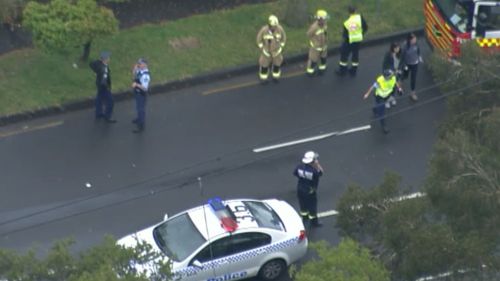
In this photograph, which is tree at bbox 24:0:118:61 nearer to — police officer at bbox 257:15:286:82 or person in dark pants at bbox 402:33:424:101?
police officer at bbox 257:15:286:82

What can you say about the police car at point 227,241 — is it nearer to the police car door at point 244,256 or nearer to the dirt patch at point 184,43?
the police car door at point 244,256

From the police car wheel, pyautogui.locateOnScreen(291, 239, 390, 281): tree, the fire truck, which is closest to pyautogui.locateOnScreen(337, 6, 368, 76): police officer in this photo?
the fire truck

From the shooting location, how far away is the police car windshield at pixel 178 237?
16250 millimetres

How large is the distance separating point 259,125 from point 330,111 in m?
1.46

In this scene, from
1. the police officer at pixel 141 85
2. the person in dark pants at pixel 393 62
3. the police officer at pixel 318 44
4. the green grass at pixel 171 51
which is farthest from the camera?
the police officer at pixel 318 44

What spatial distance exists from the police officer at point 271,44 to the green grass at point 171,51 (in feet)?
2.37

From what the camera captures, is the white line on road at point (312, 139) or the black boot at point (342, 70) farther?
the black boot at point (342, 70)

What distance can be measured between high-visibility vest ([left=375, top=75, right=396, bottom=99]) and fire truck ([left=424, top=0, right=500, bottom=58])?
1241 millimetres

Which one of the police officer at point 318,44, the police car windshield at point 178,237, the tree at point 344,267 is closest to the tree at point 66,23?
the police officer at point 318,44

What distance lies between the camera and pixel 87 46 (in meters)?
21.9

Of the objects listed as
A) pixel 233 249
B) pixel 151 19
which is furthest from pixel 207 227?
pixel 151 19

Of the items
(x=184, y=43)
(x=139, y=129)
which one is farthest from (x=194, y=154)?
(x=184, y=43)

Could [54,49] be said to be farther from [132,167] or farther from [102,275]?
[102,275]

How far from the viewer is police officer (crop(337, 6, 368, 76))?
22141 millimetres
